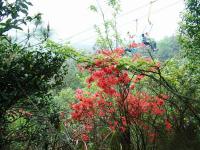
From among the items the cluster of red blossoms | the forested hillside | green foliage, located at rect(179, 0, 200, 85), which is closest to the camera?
the forested hillside

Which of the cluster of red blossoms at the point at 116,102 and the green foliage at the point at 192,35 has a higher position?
the green foliage at the point at 192,35

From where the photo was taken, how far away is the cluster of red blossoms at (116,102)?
876cm

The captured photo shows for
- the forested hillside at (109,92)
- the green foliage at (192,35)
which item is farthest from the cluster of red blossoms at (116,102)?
the green foliage at (192,35)

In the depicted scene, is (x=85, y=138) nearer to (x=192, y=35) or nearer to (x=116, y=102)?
(x=116, y=102)

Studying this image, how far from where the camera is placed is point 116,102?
9602mm

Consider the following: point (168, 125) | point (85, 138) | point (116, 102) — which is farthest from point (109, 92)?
point (85, 138)

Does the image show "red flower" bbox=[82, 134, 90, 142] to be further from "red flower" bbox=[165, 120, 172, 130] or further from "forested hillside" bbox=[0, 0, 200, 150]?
"red flower" bbox=[165, 120, 172, 130]

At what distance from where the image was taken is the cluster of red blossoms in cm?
876

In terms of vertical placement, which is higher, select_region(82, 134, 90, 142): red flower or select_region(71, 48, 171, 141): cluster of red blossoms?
select_region(71, 48, 171, 141): cluster of red blossoms

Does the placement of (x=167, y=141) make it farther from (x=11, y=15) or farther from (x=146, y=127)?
(x=11, y=15)

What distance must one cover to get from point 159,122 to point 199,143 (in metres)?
1.43

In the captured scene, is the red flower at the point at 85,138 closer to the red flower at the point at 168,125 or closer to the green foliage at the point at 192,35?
the red flower at the point at 168,125

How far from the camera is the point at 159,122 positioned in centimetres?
1080

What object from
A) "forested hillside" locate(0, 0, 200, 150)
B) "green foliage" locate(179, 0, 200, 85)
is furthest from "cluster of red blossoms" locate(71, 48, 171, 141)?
"green foliage" locate(179, 0, 200, 85)
